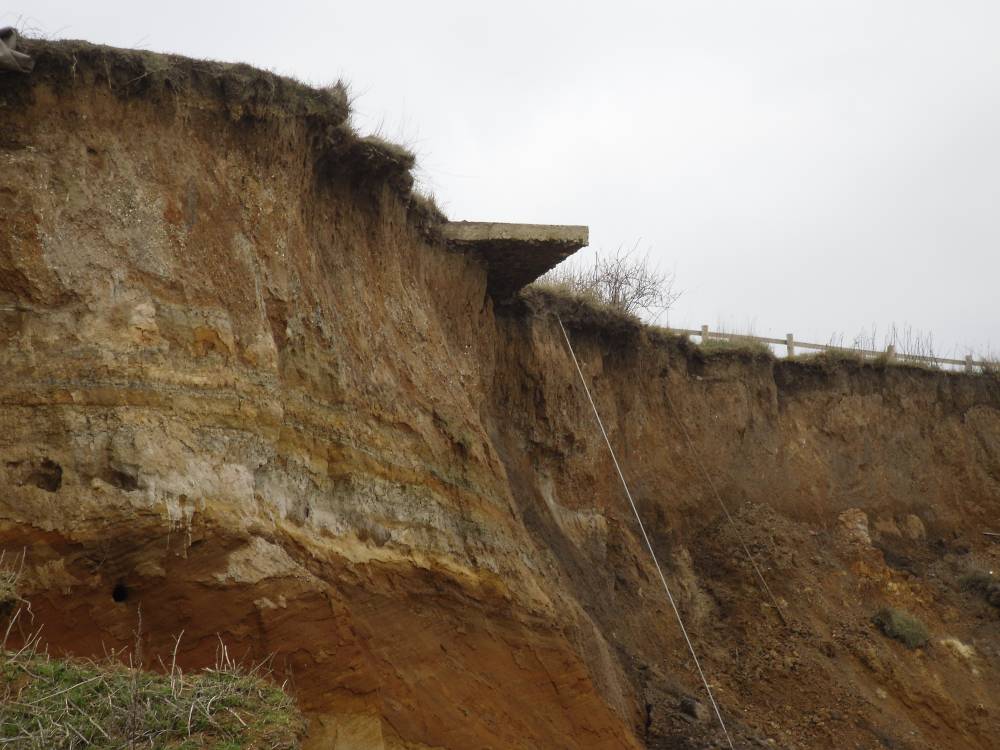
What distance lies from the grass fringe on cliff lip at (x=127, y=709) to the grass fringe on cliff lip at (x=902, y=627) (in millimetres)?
11768

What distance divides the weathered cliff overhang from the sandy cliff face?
0.35 metres

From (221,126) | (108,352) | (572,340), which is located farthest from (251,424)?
(572,340)

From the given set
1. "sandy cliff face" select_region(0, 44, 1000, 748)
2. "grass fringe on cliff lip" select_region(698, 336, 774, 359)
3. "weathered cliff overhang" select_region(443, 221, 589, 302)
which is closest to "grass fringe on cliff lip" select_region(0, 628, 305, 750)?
"sandy cliff face" select_region(0, 44, 1000, 748)

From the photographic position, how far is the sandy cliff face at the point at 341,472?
24.1 ft

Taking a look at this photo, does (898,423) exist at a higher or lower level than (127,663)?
higher

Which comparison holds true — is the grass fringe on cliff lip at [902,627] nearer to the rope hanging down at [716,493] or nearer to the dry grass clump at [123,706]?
the rope hanging down at [716,493]

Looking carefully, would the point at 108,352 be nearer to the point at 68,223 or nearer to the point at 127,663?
the point at 68,223

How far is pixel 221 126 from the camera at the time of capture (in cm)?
910

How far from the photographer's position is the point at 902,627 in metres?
16.1

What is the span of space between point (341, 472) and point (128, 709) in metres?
3.14

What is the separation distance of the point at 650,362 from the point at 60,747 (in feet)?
42.0

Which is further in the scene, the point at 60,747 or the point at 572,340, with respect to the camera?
the point at 572,340

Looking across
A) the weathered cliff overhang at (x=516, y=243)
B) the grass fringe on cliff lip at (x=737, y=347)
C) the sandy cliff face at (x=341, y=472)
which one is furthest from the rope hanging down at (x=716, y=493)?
the weathered cliff overhang at (x=516, y=243)

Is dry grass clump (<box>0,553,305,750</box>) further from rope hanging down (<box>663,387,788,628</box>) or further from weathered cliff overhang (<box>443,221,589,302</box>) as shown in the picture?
rope hanging down (<box>663,387,788,628</box>)
